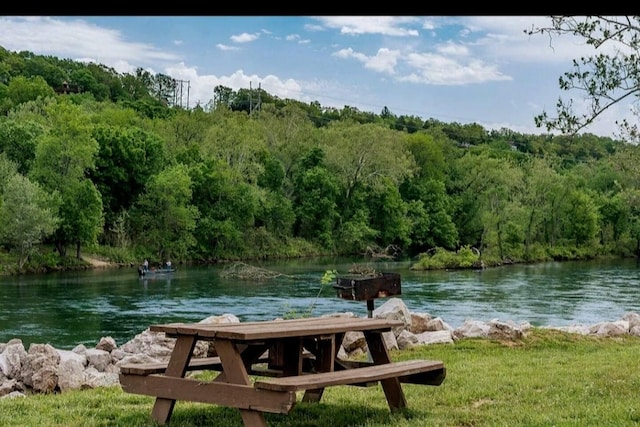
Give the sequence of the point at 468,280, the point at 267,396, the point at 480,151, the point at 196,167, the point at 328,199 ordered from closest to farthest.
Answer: the point at 267,396 → the point at 468,280 → the point at 196,167 → the point at 328,199 → the point at 480,151

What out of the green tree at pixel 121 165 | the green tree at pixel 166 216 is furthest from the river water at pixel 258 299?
the green tree at pixel 121 165

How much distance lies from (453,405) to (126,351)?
25.4 ft

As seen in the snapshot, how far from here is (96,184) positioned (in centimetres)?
5625

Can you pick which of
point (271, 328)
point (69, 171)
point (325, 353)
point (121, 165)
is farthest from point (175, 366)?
point (121, 165)

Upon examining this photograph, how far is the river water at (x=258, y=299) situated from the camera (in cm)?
2411

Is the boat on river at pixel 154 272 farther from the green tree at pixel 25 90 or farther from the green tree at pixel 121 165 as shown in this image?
the green tree at pixel 25 90

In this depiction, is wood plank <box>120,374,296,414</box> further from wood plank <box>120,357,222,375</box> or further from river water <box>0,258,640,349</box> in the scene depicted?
river water <box>0,258,640,349</box>

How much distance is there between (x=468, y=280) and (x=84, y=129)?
2475cm

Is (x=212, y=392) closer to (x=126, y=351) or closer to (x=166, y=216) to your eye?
(x=126, y=351)

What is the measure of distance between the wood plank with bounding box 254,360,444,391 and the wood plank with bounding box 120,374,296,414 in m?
0.06

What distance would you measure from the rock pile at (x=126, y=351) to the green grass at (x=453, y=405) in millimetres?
1512

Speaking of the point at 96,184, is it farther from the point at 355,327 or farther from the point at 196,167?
the point at 355,327
